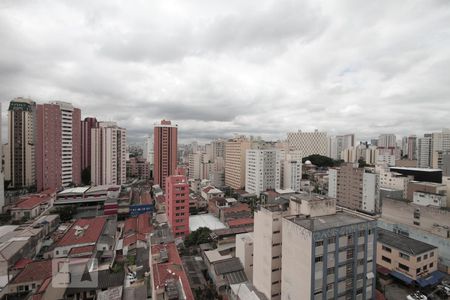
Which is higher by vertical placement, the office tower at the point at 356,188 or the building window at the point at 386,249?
the office tower at the point at 356,188

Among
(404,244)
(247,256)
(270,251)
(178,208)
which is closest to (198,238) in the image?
(178,208)

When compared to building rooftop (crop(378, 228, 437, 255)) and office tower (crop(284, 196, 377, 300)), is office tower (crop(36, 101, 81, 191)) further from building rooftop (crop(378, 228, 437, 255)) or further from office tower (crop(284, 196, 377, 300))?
building rooftop (crop(378, 228, 437, 255))

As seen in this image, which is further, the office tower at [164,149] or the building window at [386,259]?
the office tower at [164,149]

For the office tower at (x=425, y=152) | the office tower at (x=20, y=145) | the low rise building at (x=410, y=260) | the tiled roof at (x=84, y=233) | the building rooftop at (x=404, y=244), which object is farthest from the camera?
the office tower at (x=425, y=152)

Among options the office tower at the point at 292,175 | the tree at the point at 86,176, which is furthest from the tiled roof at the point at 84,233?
the office tower at the point at 292,175

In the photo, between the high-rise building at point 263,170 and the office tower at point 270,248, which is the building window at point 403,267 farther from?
the high-rise building at point 263,170

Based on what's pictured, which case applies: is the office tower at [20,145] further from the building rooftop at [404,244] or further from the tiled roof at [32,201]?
the building rooftop at [404,244]

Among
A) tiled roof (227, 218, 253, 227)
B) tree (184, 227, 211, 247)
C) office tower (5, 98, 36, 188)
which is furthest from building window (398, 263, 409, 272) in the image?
office tower (5, 98, 36, 188)

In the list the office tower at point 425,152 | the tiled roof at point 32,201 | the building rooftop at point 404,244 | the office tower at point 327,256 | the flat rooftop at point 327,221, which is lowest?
the tiled roof at point 32,201

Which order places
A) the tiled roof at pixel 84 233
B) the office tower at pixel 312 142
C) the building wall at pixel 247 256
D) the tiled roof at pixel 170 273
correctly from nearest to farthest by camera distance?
the tiled roof at pixel 170 273 < the building wall at pixel 247 256 < the tiled roof at pixel 84 233 < the office tower at pixel 312 142
